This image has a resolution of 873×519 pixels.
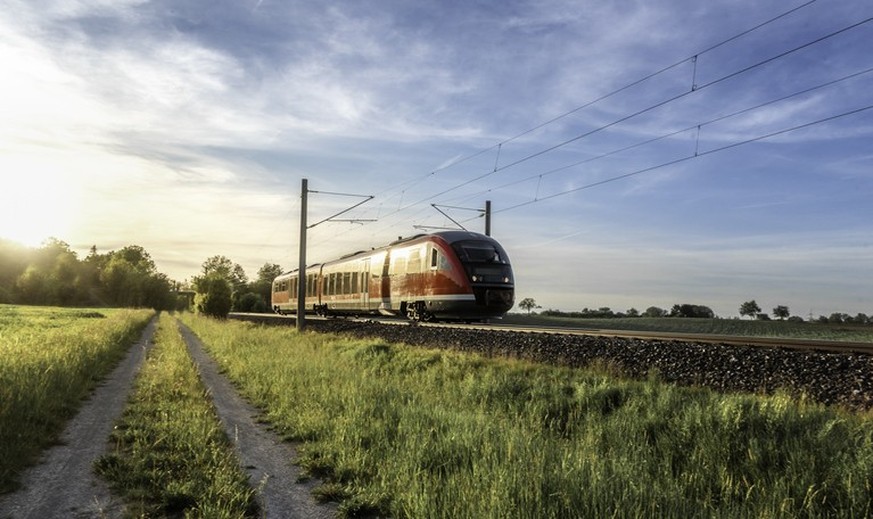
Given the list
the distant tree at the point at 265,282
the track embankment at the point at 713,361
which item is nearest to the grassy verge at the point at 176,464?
the track embankment at the point at 713,361

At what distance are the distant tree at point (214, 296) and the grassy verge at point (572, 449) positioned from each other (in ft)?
162

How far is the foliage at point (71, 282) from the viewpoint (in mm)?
121750

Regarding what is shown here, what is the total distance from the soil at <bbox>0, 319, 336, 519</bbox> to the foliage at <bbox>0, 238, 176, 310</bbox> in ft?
453

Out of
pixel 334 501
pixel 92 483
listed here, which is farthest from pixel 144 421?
pixel 334 501

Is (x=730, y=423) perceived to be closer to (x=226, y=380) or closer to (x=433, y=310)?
Result: (x=226, y=380)

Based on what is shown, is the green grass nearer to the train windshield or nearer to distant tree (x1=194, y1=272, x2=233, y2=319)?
the train windshield

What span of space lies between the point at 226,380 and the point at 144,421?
629 cm

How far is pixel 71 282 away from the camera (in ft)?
445

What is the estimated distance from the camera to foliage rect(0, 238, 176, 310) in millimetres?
121750

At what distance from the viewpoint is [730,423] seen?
6.96 m

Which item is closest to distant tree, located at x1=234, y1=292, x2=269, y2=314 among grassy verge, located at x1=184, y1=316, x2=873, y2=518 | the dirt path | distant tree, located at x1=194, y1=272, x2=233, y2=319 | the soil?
distant tree, located at x1=194, y1=272, x2=233, y2=319

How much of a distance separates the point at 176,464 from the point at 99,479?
786 mm

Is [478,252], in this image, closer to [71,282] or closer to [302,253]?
[302,253]

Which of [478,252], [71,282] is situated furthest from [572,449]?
[71,282]
